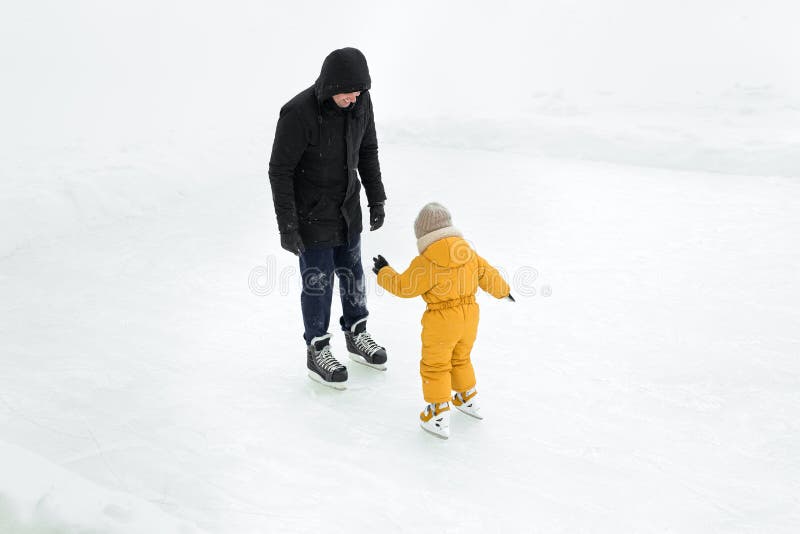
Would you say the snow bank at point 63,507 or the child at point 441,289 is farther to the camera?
the child at point 441,289

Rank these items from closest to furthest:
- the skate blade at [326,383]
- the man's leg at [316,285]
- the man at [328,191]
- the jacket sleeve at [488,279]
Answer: the jacket sleeve at [488,279]
the man at [328,191]
the man's leg at [316,285]
the skate blade at [326,383]

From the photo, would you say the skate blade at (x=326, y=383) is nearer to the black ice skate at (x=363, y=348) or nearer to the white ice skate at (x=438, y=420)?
the black ice skate at (x=363, y=348)

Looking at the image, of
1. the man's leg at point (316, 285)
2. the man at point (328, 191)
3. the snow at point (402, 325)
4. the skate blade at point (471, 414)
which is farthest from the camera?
the man's leg at point (316, 285)

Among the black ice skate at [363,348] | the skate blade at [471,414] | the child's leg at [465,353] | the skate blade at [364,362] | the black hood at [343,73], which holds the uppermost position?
the black hood at [343,73]

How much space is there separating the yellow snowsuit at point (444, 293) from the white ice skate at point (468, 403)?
15 cm

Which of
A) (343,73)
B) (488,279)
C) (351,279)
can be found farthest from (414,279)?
→ (343,73)

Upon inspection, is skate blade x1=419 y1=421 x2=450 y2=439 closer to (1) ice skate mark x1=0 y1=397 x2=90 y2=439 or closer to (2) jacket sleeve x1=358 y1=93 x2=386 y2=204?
(2) jacket sleeve x1=358 y1=93 x2=386 y2=204

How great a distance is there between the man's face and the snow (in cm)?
115

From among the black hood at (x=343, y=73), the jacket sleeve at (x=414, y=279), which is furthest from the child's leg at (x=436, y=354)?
the black hood at (x=343, y=73)

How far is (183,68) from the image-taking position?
9570 mm

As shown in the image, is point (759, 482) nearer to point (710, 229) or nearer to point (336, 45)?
point (710, 229)

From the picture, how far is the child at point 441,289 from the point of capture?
2.32 m

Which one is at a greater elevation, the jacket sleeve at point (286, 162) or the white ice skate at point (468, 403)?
the jacket sleeve at point (286, 162)

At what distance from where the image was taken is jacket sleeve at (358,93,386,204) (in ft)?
9.37
